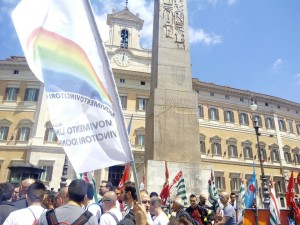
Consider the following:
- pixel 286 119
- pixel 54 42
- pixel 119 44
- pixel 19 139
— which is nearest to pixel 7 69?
pixel 19 139

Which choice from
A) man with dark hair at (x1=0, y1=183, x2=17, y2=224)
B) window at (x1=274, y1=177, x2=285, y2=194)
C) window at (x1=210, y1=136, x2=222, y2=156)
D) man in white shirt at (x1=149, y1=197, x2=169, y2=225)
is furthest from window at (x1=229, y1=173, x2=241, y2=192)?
man with dark hair at (x1=0, y1=183, x2=17, y2=224)

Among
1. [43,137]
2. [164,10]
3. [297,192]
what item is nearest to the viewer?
[164,10]

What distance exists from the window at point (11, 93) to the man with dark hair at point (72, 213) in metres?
27.9

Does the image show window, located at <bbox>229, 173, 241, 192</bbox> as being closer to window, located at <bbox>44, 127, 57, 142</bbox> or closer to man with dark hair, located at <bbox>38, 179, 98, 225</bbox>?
window, located at <bbox>44, 127, 57, 142</bbox>

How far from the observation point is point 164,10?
9.34 meters

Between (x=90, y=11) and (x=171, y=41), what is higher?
(x=171, y=41)

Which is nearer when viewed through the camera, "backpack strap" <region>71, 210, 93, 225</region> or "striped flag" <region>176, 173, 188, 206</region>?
"backpack strap" <region>71, 210, 93, 225</region>

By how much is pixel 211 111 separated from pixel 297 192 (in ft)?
45.0

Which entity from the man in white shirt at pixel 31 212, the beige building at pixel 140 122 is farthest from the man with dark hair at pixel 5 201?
the beige building at pixel 140 122

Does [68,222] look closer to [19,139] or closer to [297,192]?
[19,139]

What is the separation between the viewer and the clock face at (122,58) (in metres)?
29.5

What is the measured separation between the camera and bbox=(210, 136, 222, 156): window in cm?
2970

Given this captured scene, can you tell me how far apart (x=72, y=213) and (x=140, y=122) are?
83.4 feet

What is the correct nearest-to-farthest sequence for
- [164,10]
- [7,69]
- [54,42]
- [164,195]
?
[54,42] < [164,195] < [164,10] < [7,69]
